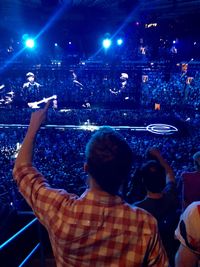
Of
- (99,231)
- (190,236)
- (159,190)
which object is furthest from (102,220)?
(159,190)

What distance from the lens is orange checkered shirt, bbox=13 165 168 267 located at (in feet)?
3.18

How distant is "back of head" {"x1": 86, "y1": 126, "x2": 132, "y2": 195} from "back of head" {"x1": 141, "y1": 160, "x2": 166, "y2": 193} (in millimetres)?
1084

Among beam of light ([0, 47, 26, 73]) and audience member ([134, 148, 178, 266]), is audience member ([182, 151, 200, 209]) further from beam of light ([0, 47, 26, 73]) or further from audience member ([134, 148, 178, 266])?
beam of light ([0, 47, 26, 73])

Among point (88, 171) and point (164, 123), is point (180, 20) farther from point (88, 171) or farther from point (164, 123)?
point (164, 123)

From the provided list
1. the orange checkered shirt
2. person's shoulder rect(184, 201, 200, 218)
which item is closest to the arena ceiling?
person's shoulder rect(184, 201, 200, 218)

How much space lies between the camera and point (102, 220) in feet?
3.19

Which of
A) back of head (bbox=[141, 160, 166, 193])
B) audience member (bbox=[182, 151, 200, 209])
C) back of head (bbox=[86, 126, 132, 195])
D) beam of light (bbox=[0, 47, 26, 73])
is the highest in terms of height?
beam of light (bbox=[0, 47, 26, 73])

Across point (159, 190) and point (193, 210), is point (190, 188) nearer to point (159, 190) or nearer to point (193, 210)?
point (159, 190)

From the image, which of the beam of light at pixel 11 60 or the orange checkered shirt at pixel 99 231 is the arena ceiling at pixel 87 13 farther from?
the orange checkered shirt at pixel 99 231

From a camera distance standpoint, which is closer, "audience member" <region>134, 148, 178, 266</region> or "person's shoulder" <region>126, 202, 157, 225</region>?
"person's shoulder" <region>126, 202, 157, 225</region>

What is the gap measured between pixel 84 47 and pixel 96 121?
6041mm

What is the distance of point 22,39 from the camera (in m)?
8.19

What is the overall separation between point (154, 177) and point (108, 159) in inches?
45.8

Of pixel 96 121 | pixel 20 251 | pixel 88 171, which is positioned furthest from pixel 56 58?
pixel 88 171
